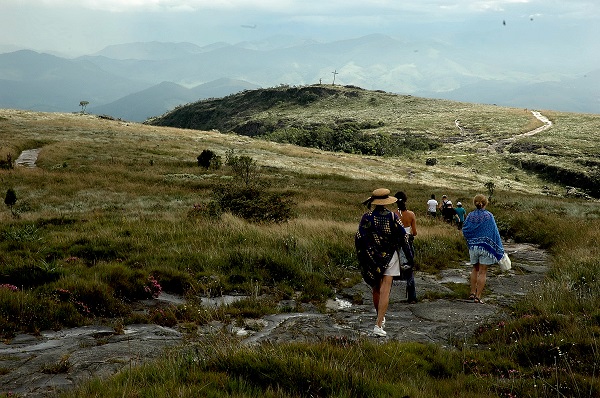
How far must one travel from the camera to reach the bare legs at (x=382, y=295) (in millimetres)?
7020

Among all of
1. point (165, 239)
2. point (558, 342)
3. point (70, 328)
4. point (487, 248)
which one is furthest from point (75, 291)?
point (487, 248)

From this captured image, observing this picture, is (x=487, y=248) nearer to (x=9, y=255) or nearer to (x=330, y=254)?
(x=330, y=254)

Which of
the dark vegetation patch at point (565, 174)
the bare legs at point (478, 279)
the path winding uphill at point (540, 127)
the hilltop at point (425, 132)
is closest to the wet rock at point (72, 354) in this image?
the bare legs at point (478, 279)

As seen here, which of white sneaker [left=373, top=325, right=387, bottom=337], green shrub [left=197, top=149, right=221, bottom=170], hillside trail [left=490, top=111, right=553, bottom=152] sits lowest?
white sneaker [left=373, top=325, right=387, bottom=337]

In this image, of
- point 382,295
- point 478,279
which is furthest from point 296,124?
point 382,295

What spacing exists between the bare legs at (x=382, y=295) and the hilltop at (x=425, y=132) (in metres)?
48.1

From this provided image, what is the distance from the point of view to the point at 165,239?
38.4 feet

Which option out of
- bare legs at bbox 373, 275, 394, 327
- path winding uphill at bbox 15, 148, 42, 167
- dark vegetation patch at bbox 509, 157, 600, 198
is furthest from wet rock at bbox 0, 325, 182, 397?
dark vegetation patch at bbox 509, 157, 600, 198

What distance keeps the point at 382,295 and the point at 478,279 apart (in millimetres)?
3305

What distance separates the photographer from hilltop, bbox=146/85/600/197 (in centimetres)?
6744

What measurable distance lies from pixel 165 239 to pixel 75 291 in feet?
13.9

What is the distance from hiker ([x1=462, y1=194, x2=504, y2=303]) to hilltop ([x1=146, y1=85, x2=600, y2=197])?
45.0 meters

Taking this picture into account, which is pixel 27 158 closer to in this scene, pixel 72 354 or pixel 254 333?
pixel 72 354

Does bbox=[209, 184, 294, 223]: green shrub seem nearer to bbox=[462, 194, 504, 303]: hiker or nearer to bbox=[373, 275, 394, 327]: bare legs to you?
bbox=[462, 194, 504, 303]: hiker
